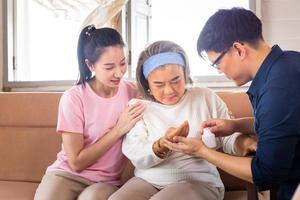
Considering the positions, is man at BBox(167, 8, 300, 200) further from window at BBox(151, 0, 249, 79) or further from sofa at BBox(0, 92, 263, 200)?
window at BBox(151, 0, 249, 79)

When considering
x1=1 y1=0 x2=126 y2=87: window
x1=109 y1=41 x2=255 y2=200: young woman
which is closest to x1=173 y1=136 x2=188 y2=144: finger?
x1=109 y1=41 x2=255 y2=200: young woman

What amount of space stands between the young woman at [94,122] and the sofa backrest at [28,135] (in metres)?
0.39

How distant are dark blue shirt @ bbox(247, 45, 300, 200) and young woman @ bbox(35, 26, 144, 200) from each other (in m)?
0.64

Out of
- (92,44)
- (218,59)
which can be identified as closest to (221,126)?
(218,59)

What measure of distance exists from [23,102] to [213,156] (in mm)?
1374

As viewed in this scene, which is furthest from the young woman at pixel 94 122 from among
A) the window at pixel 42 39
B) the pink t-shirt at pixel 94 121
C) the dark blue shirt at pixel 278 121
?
the window at pixel 42 39

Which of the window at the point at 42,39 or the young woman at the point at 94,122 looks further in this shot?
the window at the point at 42,39

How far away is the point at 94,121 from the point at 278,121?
2.98 feet

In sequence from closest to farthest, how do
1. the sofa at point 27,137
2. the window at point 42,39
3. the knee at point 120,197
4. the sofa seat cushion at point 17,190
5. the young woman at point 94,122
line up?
the knee at point 120,197
the young woman at point 94,122
the sofa seat cushion at point 17,190
the sofa at point 27,137
the window at point 42,39

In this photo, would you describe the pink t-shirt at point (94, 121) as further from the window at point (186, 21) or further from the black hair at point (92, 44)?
the window at point (186, 21)

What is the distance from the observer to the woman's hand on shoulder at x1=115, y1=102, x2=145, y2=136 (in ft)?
5.61

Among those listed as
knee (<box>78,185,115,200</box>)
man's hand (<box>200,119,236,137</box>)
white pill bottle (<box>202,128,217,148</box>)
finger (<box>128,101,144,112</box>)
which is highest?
finger (<box>128,101,144,112</box>)

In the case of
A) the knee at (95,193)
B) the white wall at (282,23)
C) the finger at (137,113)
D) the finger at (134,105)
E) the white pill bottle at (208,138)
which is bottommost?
the knee at (95,193)

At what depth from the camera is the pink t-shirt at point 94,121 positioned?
1.80 metres
